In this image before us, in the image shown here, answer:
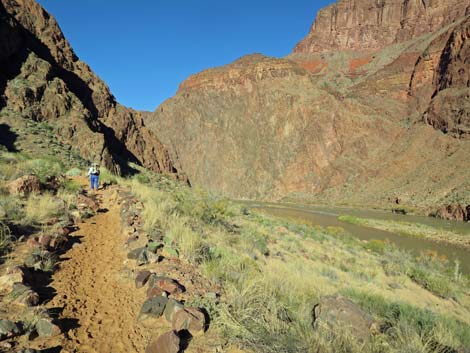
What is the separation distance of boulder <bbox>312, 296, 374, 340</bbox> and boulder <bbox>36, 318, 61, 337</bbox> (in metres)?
2.96

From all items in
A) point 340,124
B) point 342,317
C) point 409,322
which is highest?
point 340,124

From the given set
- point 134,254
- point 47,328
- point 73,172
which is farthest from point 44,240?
point 73,172

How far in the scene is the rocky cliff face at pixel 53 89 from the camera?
18.0 metres

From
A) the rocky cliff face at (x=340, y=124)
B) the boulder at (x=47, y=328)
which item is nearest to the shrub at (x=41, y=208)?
the boulder at (x=47, y=328)

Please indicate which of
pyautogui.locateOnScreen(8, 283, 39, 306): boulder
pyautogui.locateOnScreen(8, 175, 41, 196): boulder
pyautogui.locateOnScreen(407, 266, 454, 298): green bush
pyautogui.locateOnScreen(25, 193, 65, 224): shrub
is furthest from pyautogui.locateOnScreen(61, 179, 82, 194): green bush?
pyautogui.locateOnScreen(407, 266, 454, 298): green bush

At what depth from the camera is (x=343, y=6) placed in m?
139

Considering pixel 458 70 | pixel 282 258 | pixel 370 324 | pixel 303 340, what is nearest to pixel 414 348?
pixel 370 324

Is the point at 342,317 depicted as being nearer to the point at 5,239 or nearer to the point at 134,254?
the point at 134,254

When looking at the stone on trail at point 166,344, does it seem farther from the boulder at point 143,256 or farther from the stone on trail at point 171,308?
the boulder at point 143,256

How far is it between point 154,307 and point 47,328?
3.53ft

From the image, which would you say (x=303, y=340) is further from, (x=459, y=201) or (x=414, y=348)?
(x=459, y=201)

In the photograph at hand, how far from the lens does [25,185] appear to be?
300 inches

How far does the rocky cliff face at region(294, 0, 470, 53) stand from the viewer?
4417 inches

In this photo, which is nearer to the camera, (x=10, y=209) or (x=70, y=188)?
(x=10, y=209)
